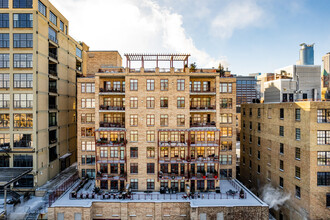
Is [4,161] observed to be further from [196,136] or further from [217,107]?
[217,107]

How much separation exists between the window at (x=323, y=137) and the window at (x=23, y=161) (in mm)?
46795

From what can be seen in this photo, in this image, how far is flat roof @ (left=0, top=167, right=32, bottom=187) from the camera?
2949 centimetres

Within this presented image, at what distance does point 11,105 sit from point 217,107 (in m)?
37.2

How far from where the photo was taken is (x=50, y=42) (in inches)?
1499

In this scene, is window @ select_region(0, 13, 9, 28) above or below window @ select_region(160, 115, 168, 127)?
above

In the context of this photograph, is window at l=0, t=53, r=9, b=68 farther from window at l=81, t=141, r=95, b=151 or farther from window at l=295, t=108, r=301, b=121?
window at l=295, t=108, r=301, b=121

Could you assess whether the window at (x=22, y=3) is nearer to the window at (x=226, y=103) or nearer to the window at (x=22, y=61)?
the window at (x=22, y=61)

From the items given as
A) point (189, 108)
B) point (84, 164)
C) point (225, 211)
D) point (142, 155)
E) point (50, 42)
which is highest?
point (50, 42)

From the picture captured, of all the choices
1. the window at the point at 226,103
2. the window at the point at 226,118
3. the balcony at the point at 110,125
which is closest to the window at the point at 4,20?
the balcony at the point at 110,125

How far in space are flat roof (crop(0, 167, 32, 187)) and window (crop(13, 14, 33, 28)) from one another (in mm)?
25828

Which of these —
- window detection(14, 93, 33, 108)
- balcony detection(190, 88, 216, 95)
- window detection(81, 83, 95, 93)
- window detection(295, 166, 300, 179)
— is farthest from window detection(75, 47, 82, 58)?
window detection(295, 166, 300, 179)

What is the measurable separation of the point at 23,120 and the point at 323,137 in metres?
48.7

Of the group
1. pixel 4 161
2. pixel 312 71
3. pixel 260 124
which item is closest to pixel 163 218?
pixel 260 124

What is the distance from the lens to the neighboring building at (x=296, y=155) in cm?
2612
